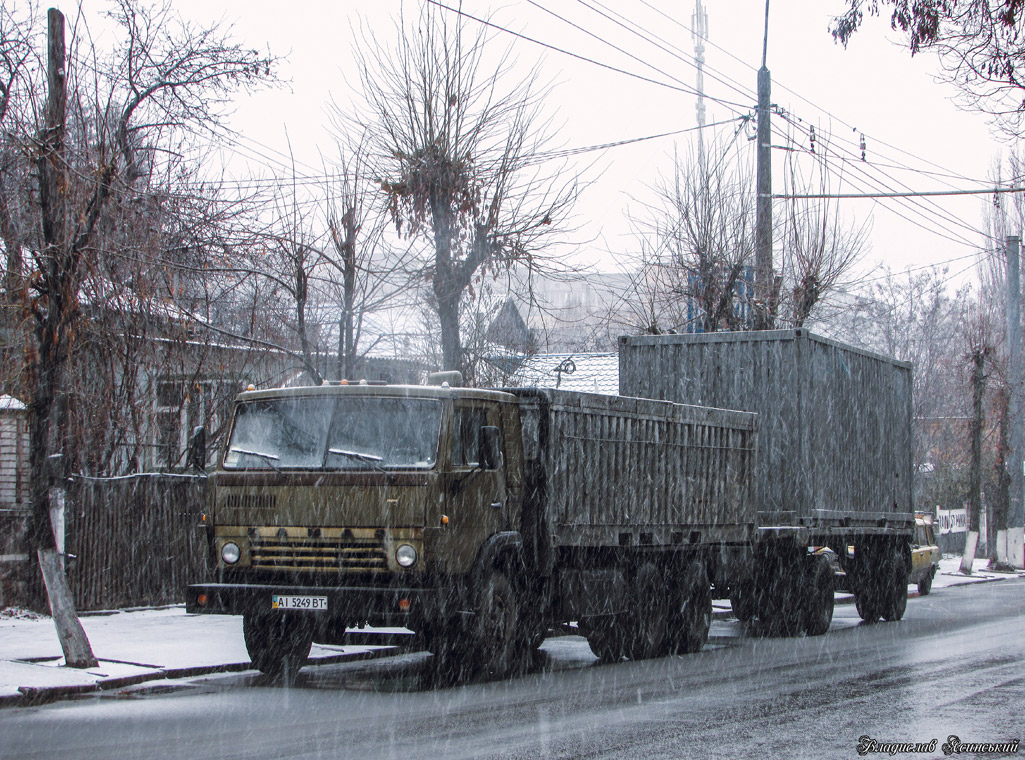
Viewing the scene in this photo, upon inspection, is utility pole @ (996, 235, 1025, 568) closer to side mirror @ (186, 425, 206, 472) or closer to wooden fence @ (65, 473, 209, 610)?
wooden fence @ (65, 473, 209, 610)

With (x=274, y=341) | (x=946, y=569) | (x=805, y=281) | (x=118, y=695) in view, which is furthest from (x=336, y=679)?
(x=946, y=569)

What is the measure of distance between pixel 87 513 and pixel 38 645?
349 cm

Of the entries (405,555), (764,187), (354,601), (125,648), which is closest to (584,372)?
(764,187)

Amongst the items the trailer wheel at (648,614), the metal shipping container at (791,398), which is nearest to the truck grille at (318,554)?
the trailer wheel at (648,614)

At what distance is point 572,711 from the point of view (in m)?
8.85

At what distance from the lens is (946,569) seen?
31984 millimetres

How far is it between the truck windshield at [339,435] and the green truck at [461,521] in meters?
0.01

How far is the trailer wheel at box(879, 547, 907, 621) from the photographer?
1775cm

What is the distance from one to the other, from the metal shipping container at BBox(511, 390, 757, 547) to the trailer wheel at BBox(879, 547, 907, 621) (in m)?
4.48

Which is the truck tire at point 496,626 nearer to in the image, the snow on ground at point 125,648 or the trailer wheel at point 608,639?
the trailer wheel at point 608,639

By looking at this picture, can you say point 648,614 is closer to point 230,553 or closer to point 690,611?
point 690,611

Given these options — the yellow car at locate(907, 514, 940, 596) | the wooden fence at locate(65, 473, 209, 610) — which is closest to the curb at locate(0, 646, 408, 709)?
the wooden fence at locate(65, 473, 209, 610)

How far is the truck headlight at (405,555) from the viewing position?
986 centimetres

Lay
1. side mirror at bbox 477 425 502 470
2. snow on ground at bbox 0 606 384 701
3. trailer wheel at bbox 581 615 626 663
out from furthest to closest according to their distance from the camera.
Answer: trailer wheel at bbox 581 615 626 663, snow on ground at bbox 0 606 384 701, side mirror at bbox 477 425 502 470
